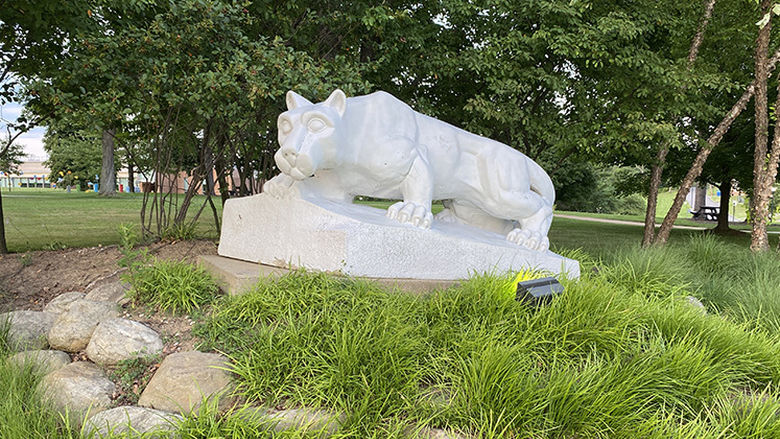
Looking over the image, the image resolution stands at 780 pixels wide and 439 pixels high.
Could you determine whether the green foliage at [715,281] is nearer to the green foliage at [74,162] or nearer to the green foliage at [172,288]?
the green foliage at [172,288]

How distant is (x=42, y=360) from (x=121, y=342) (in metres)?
0.49

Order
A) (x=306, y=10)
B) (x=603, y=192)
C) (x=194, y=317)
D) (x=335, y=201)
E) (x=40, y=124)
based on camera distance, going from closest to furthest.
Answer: (x=194, y=317)
(x=335, y=201)
(x=40, y=124)
(x=306, y=10)
(x=603, y=192)

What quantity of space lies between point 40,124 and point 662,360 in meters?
6.75

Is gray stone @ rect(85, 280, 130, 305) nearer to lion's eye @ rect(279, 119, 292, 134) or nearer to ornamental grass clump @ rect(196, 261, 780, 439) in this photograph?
ornamental grass clump @ rect(196, 261, 780, 439)

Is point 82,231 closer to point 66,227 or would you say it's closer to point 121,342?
point 66,227

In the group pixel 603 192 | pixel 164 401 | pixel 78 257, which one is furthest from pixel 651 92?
pixel 603 192

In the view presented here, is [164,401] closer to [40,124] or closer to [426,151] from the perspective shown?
[426,151]

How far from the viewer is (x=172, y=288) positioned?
10.7 ft

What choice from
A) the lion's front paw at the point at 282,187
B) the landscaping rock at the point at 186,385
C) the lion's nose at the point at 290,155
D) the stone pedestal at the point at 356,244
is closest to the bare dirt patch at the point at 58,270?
the stone pedestal at the point at 356,244

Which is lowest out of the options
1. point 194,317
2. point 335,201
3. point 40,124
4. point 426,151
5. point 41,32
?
point 194,317

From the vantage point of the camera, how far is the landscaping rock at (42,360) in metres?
2.69

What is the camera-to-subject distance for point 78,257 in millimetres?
5691

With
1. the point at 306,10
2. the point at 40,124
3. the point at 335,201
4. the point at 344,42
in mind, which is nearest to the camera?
the point at 335,201

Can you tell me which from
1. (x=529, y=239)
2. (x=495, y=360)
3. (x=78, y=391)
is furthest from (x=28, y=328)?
(x=529, y=239)
